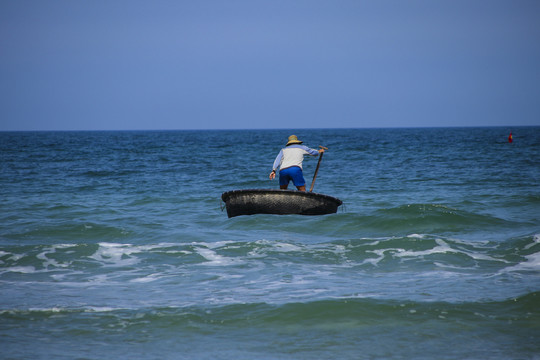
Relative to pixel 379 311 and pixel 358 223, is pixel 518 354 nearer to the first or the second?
pixel 379 311

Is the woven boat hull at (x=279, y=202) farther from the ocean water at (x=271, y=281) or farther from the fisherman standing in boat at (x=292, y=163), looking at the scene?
the fisherman standing in boat at (x=292, y=163)

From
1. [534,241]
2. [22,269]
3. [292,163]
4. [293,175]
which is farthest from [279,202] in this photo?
[22,269]

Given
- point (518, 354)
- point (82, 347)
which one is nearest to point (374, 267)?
point (518, 354)

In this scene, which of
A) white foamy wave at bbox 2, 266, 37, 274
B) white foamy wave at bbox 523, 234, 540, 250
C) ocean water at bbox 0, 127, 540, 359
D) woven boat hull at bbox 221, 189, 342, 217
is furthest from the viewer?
woven boat hull at bbox 221, 189, 342, 217

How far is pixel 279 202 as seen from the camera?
12406 millimetres

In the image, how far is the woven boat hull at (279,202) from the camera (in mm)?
12359

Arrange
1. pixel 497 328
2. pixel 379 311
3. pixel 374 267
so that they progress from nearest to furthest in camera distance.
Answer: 1. pixel 497 328
2. pixel 379 311
3. pixel 374 267

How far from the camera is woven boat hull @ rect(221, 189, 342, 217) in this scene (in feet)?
40.5

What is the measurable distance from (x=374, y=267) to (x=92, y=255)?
488 cm

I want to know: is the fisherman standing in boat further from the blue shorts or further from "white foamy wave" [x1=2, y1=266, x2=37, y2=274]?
"white foamy wave" [x1=2, y1=266, x2=37, y2=274]

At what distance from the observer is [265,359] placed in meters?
5.29

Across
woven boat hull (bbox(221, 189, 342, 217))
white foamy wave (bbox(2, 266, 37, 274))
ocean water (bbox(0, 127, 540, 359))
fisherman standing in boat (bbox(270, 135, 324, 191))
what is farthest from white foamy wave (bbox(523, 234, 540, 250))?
white foamy wave (bbox(2, 266, 37, 274))

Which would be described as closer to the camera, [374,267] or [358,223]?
[374,267]

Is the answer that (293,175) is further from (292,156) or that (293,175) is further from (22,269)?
(22,269)
